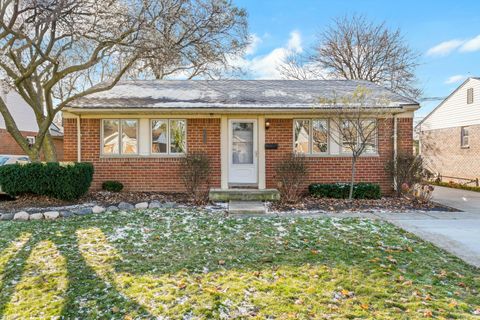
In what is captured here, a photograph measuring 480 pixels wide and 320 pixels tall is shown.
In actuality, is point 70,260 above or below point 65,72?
below

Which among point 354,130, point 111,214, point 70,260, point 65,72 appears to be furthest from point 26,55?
point 354,130

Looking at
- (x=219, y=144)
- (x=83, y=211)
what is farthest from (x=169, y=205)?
(x=219, y=144)

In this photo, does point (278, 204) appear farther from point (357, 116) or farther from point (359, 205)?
point (357, 116)

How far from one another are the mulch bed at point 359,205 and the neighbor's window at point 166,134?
3.82m

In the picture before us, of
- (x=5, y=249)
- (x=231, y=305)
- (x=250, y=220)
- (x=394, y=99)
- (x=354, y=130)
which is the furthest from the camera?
(x=394, y=99)

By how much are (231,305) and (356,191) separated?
285 inches

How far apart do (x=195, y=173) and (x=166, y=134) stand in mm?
2091

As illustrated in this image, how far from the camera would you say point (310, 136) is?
33.2 ft

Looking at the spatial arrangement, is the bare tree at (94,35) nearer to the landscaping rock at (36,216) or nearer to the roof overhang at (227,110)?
the roof overhang at (227,110)

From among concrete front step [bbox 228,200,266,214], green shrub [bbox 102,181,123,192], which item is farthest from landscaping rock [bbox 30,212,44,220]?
concrete front step [bbox 228,200,266,214]

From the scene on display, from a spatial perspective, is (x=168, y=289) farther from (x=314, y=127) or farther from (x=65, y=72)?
(x=65, y=72)

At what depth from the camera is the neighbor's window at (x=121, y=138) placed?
10133mm

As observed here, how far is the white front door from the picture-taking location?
398 inches

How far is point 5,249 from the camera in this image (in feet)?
16.0
